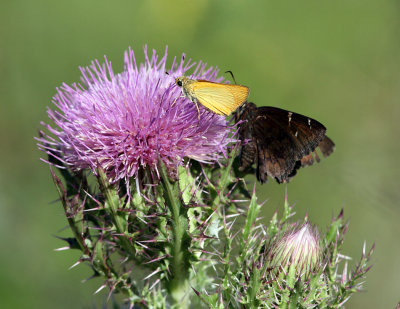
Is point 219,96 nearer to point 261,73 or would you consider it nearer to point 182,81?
point 182,81

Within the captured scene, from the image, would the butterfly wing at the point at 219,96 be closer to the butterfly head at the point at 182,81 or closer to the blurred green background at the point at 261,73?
the butterfly head at the point at 182,81

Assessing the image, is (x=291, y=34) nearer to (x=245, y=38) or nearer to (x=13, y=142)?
(x=245, y=38)

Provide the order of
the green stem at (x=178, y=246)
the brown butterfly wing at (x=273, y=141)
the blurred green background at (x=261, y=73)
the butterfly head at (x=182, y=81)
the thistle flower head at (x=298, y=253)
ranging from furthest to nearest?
the blurred green background at (x=261, y=73)
the brown butterfly wing at (x=273, y=141)
the butterfly head at (x=182, y=81)
the thistle flower head at (x=298, y=253)
the green stem at (x=178, y=246)

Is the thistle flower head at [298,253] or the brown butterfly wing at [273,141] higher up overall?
the brown butterfly wing at [273,141]

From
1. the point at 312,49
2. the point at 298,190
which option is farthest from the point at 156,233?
the point at 312,49

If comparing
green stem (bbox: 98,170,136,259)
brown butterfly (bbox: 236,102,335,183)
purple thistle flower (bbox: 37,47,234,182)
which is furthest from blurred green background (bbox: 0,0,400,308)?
green stem (bbox: 98,170,136,259)

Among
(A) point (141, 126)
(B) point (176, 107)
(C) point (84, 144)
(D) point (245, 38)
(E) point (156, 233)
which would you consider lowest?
(E) point (156, 233)

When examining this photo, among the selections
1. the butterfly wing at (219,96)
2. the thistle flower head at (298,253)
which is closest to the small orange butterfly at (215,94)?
the butterfly wing at (219,96)
